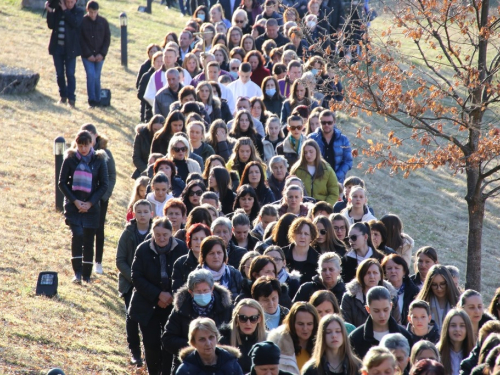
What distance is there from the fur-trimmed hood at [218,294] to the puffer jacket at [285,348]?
0.65m

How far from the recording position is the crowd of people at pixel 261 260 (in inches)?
302

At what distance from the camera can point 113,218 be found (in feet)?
49.2

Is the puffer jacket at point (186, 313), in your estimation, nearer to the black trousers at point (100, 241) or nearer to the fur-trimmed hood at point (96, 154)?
the fur-trimmed hood at point (96, 154)

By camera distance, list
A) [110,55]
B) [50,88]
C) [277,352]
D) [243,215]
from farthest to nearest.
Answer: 1. [110,55]
2. [50,88]
3. [243,215]
4. [277,352]

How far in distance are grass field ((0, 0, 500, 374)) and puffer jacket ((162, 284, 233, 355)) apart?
1.69 metres

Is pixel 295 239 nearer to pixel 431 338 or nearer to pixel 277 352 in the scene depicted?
pixel 431 338

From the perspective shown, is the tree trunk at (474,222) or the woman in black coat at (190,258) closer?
the woman in black coat at (190,258)

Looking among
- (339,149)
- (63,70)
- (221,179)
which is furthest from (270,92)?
(221,179)

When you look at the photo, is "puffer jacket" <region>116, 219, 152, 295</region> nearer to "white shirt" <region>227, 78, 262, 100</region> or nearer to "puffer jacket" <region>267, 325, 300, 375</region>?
"puffer jacket" <region>267, 325, 300, 375</region>

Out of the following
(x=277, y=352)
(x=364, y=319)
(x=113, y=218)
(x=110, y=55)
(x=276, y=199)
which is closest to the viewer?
(x=277, y=352)

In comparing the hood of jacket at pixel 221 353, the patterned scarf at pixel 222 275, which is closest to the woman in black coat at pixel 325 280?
the patterned scarf at pixel 222 275

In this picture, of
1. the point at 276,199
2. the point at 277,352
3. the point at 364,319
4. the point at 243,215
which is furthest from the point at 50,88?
the point at 277,352

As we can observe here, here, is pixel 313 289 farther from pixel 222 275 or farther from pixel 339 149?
pixel 339 149

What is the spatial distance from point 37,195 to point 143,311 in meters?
5.67
